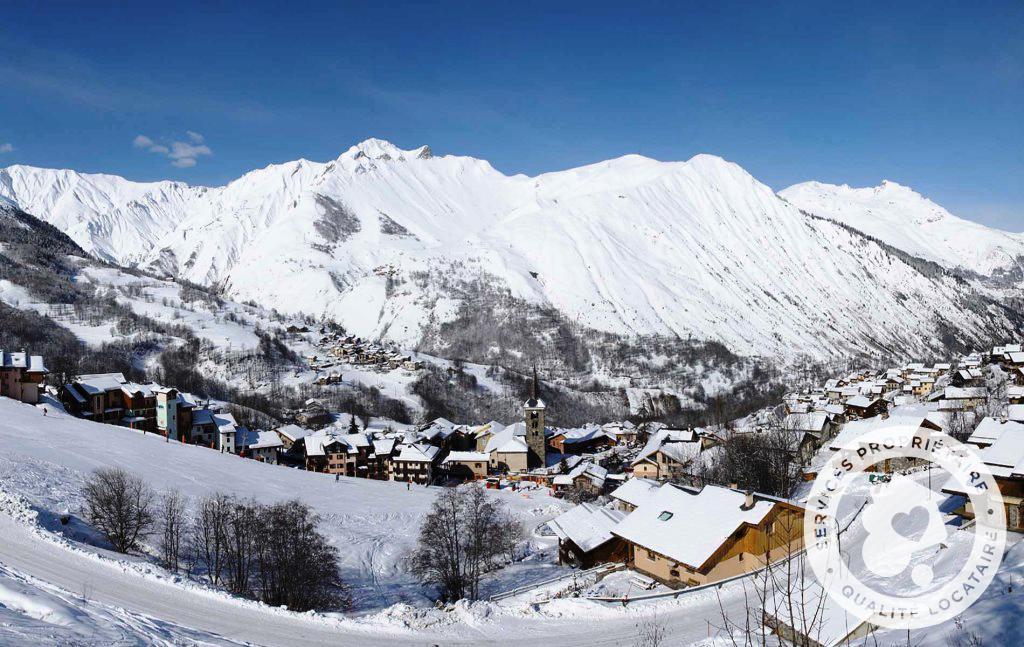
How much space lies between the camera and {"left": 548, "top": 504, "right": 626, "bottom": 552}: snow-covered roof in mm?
35688

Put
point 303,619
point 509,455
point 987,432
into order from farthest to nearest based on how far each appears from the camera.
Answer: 1. point 509,455
2. point 987,432
3. point 303,619

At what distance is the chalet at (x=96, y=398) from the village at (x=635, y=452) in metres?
0.17

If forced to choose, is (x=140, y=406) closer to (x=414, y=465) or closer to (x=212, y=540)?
(x=414, y=465)

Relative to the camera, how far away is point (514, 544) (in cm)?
4409

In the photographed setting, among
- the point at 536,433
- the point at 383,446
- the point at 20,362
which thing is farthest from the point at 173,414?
the point at 536,433

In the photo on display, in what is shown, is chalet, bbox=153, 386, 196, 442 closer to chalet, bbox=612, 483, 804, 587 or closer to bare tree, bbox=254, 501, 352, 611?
bare tree, bbox=254, 501, 352, 611

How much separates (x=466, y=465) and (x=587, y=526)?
44.2m

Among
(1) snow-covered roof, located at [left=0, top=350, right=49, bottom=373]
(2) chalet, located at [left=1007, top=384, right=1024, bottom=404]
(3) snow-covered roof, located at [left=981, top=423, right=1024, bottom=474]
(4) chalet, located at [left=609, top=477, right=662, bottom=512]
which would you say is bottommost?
(4) chalet, located at [left=609, top=477, right=662, bottom=512]

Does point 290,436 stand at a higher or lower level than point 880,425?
lower

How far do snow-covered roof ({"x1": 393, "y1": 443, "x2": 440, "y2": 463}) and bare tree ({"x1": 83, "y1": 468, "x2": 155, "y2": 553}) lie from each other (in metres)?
41.2

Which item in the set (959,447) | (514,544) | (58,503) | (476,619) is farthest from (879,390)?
(58,503)

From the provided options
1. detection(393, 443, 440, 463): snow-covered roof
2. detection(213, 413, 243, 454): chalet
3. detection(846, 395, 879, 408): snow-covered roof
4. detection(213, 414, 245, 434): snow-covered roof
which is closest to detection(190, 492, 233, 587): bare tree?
detection(393, 443, 440, 463): snow-covered roof

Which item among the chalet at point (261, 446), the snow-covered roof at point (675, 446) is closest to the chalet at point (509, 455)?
the snow-covered roof at point (675, 446)

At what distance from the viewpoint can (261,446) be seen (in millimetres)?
76000
